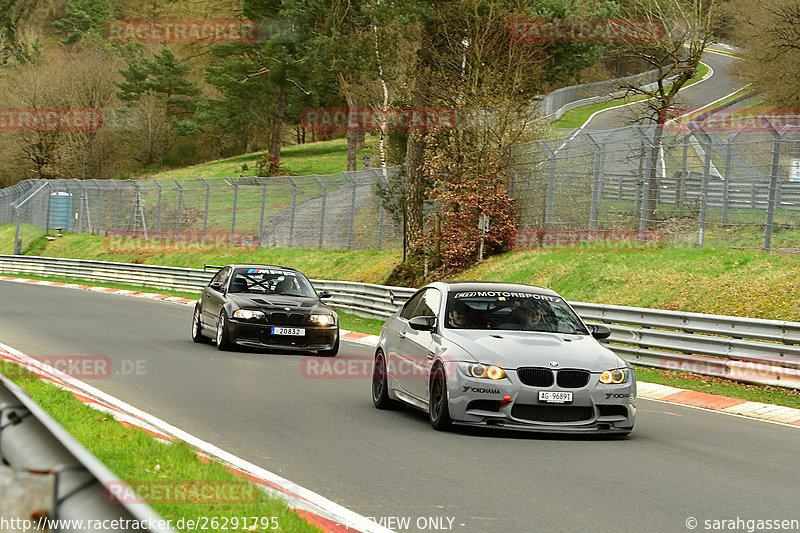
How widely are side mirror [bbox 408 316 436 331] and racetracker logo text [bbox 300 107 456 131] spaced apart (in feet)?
64.2

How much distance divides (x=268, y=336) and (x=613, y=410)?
28.7ft

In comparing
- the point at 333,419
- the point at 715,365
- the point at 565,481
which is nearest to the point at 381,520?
the point at 565,481

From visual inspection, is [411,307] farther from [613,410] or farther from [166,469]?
[166,469]

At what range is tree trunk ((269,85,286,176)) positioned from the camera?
69.9 meters

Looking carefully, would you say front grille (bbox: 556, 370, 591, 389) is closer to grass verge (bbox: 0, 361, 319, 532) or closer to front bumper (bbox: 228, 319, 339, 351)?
grass verge (bbox: 0, 361, 319, 532)

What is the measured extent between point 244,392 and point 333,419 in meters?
2.12

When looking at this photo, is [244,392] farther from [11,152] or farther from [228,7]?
[228,7]

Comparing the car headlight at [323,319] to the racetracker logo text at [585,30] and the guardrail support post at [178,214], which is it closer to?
the racetracker logo text at [585,30]

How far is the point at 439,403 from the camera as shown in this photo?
1036 centimetres

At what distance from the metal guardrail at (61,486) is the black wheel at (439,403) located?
6.55 metres

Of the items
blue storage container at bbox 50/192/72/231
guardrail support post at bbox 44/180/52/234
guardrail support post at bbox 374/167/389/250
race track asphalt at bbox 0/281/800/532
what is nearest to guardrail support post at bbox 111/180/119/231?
blue storage container at bbox 50/192/72/231

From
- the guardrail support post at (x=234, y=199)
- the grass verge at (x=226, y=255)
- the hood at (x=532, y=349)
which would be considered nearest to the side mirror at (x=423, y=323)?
the hood at (x=532, y=349)

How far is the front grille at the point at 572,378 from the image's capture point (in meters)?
9.84

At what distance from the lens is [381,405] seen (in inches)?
476
